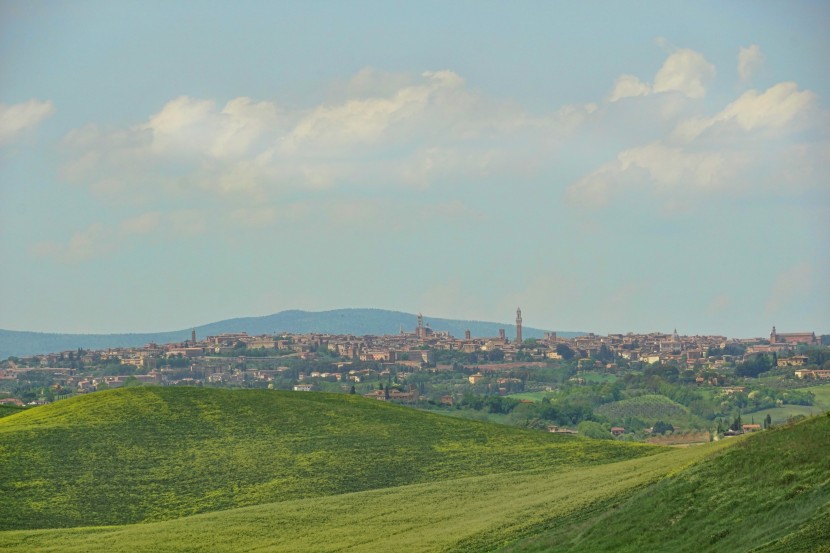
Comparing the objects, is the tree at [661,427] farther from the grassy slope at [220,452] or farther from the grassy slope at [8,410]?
the grassy slope at [8,410]

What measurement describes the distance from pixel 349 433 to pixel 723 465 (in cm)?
4111

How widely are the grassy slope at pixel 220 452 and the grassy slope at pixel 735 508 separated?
81.9 ft

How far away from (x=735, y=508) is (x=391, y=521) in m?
17.5

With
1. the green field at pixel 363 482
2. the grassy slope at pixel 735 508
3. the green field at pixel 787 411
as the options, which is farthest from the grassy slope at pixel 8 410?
the green field at pixel 787 411

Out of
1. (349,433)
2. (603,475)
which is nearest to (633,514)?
(603,475)

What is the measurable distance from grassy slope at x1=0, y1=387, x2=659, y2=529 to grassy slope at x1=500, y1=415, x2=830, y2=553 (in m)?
25.0

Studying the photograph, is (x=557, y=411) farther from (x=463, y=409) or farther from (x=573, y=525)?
(x=573, y=525)

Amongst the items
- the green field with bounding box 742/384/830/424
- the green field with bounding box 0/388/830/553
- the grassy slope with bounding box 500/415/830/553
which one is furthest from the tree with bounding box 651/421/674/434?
the grassy slope with bounding box 500/415/830/553

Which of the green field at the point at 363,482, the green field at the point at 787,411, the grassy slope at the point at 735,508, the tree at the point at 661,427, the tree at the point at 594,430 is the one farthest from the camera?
the green field at the point at 787,411

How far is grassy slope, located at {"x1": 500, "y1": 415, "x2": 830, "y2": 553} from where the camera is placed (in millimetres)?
31578

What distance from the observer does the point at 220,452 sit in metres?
71.0

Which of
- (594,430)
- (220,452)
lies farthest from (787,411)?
(220,452)

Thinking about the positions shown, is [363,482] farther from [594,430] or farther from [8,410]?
[594,430]

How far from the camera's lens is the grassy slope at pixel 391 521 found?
44.0 m
